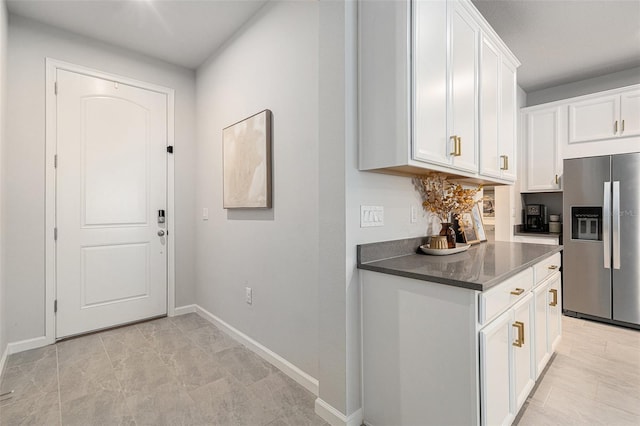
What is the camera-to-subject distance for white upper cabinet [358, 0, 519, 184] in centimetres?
143

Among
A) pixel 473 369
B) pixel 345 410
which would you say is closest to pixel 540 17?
pixel 473 369

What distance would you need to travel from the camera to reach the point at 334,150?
5.34 ft

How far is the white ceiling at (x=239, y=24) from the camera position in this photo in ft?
7.73

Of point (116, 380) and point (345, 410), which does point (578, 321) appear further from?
point (116, 380)

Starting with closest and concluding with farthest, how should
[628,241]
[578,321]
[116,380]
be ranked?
[116,380], [628,241], [578,321]

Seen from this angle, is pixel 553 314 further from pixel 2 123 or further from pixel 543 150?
pixel 2 123

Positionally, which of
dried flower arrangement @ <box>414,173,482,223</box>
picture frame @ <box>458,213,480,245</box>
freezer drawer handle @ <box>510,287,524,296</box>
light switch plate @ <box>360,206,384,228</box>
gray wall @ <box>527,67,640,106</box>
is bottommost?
freezer drawer handle @ <box>510,287,524,296</box>

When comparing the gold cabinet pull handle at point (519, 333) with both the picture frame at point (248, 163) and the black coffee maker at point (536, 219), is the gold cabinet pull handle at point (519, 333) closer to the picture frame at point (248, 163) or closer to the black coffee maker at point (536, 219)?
the picture frame at point (248, 163)

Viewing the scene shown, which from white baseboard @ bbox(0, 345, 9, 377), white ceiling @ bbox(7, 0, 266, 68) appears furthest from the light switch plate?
white baseboard @ bbox(0, 345, 9, 377)

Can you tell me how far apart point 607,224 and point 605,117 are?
45.1 inches

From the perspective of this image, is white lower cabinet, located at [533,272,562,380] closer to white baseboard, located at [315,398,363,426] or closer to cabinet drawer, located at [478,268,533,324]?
cabinet drawer, located at [478,268,533,324]

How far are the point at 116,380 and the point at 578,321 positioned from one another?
410 cm

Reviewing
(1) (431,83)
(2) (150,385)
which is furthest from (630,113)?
(2) (150,385)

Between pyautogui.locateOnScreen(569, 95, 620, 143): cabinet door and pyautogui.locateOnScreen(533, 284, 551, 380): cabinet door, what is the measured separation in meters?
2.32
